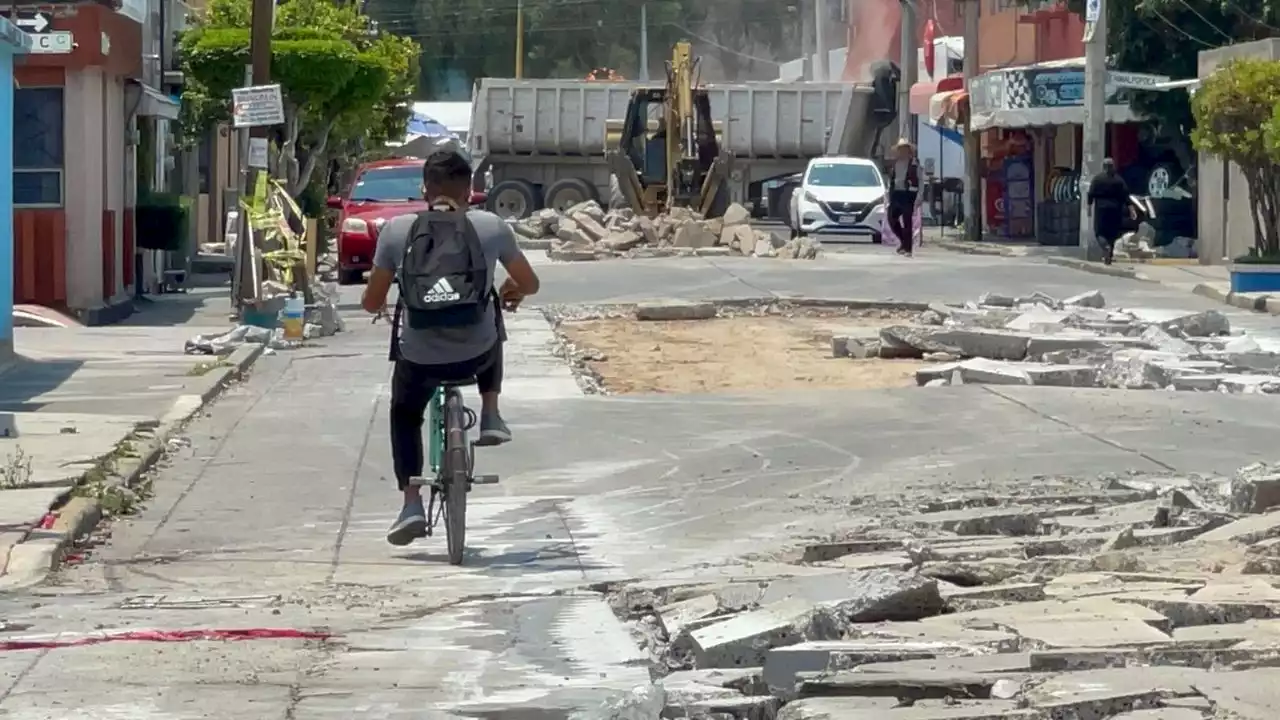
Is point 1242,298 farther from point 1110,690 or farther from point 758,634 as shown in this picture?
point 1110,690

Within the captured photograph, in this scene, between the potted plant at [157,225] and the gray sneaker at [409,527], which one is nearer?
the gray sneaker at [409,527]

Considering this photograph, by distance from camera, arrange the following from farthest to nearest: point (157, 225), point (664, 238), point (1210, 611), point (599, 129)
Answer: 1. point (599, 129)
2. point (664, 238)
3. point (157, 225)
4. point (1210, 611)

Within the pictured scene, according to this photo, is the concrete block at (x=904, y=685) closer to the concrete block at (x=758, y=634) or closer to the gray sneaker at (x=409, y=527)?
the concrete block at (x=758, y=634)

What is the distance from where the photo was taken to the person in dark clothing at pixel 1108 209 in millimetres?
35062

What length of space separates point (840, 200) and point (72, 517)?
32295 millimetres

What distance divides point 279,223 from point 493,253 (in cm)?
1436

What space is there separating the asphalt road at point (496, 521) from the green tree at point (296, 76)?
34.0 feet

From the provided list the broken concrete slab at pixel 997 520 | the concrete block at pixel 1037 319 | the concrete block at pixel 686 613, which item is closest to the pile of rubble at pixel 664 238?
the concrete block at pixel 1037 319

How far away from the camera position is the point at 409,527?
954cm

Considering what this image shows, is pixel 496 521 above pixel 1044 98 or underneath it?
underneath

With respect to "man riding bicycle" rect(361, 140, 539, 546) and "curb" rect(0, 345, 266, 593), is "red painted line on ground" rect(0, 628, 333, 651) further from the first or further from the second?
"man riding bicycle" rect(361, 140, 539, 546)

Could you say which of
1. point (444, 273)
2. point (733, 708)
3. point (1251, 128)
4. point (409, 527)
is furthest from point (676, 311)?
point (733, 708)

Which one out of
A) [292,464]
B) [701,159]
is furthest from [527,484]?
[701,159]

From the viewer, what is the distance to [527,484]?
12086mm
